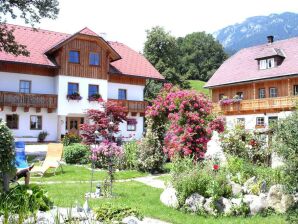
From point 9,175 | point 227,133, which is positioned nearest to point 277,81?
point 227,133

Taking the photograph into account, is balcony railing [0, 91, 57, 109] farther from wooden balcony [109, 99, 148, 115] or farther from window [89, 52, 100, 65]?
wooden balcony [109, 99, 148, 115]

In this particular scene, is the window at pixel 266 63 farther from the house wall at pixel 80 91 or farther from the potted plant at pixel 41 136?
the potted plant at pixel 41 136

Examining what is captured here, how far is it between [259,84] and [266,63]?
1.89 m

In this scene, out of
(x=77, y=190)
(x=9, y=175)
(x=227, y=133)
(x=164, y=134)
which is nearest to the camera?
(x=9, y=175)

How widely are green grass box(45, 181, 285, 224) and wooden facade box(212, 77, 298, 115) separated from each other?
20226 millimetres

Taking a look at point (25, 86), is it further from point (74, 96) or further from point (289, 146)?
point (289, 146)

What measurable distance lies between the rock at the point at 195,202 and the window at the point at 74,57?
73.3 ft

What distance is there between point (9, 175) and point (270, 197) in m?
5.55

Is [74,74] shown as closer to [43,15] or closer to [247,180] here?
[43,15]

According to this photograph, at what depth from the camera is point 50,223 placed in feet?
20.2

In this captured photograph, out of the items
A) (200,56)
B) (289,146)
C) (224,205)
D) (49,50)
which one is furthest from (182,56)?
(289,146)

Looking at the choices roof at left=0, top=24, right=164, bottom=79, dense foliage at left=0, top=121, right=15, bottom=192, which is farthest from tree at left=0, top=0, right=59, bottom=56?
dense foliage at left=0, top=121, right=15, bottom=192

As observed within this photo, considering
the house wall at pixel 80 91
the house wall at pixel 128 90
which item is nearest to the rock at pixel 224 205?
the house wall at pixel 80 91

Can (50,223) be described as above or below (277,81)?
below
